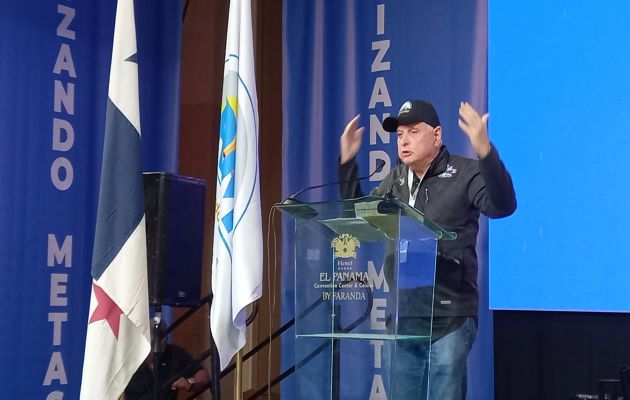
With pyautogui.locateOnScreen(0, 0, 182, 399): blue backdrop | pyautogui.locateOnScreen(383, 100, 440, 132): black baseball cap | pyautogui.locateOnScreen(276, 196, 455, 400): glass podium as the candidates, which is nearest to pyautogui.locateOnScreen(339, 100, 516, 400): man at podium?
pyautogui.locateOnScreen(383, 100, 440, 132): black baseball cap

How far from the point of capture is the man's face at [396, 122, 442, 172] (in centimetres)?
408

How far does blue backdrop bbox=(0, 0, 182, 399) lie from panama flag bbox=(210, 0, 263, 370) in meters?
1.60

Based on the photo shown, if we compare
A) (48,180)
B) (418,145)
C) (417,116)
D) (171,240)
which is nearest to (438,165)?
(418,145)

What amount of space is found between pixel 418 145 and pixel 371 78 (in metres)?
1.50

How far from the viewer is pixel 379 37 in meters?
5.47

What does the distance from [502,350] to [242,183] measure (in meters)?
1.89

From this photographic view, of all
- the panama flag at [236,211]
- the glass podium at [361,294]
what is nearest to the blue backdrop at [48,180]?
the panama flag at [236,211]

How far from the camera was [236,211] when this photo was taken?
3.82 m

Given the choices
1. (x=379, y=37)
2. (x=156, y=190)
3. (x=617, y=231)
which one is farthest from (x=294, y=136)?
(x=617, y=231)

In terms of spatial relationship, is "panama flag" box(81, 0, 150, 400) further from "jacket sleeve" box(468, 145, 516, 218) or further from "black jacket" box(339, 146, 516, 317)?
"jacket sleeve" box(468, 145, 516, 218)

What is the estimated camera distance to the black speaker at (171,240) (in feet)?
13.7

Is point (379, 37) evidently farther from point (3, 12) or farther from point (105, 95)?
point (3, 12)

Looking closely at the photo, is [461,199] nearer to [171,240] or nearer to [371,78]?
[171,240]

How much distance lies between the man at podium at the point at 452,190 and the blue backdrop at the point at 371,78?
0.82 m
